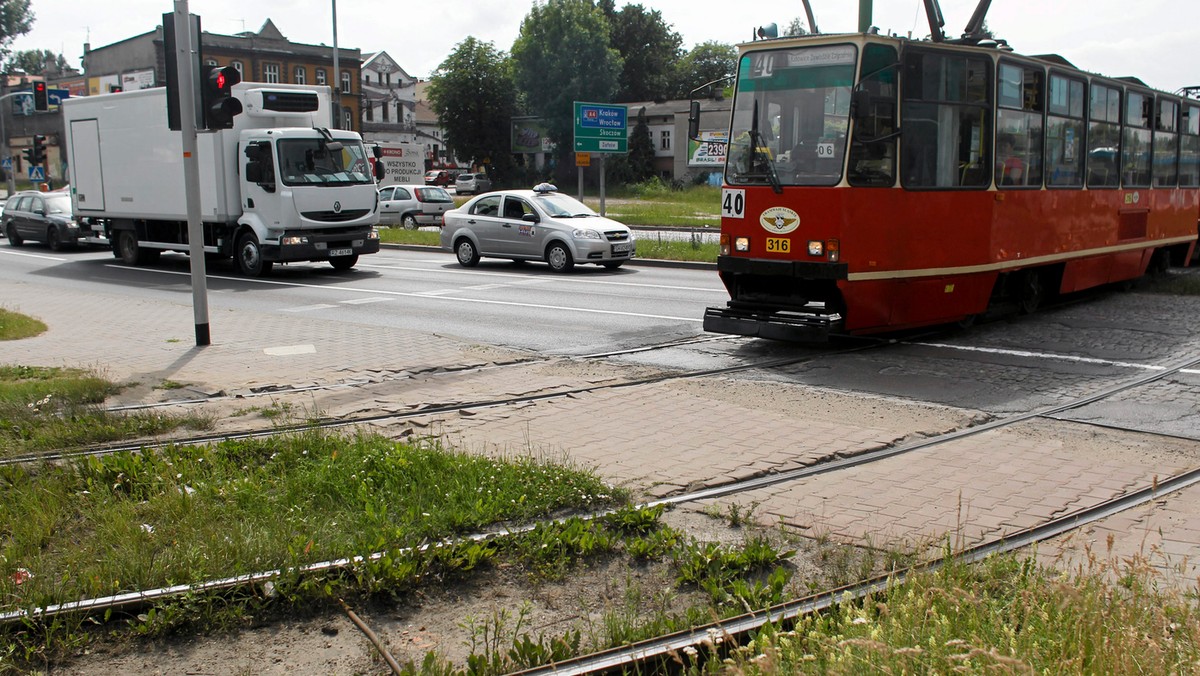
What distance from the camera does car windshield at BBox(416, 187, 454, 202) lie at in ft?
125

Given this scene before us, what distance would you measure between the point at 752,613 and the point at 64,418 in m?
5.81

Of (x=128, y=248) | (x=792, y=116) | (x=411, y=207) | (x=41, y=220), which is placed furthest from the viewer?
(x=411, y=207)

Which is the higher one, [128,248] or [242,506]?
[128,248]

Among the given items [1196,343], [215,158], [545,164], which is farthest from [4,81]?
[1196,343]

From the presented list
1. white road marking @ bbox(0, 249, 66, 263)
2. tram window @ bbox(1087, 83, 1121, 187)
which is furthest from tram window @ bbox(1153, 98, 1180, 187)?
white road marking @ bbox(0, 249, 66, 263)

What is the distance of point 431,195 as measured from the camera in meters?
38.2

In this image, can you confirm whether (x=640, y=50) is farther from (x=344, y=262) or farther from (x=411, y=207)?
(x=344, y=262)

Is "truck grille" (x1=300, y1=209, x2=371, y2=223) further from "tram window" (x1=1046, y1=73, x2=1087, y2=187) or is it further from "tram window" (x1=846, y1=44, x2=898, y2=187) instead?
"tram window" (x1=1046, y1=73, x2=1087, y2=187)

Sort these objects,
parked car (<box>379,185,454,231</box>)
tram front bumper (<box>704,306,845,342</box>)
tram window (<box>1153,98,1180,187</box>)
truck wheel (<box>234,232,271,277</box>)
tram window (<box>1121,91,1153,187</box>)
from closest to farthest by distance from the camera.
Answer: tram front bumper (<box>704,306,845,342</box>) → tram window (<box>1121,91,1153,187</box>) → tram window (<box>1153,98,1180,187</box>) → truck wheel (<box>234,232,271,277</box>) → parked car (<box>379,185,454,231</box>)

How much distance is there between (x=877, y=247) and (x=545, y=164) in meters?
76.2

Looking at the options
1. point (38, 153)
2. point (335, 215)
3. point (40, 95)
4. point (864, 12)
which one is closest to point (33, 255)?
point (335, 215)

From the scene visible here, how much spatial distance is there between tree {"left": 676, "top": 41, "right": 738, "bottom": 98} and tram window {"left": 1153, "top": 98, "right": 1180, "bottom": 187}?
92233 millimetres

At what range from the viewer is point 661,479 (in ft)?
21.0

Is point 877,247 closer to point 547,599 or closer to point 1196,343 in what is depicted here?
point 1196,343
